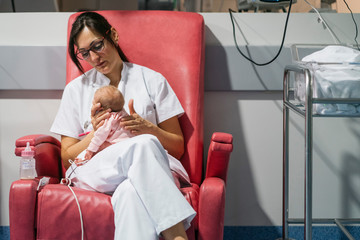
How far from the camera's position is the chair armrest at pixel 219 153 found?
1491mm

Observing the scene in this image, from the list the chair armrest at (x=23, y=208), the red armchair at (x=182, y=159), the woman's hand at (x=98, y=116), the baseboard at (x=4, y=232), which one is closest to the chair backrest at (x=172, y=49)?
the red armchair at (x=182, y=159)

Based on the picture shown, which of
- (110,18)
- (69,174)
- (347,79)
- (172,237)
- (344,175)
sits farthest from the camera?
(344,175)

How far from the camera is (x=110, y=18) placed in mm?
1898

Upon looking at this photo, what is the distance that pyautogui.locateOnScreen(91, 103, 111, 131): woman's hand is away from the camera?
157cm

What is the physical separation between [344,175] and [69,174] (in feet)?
4.28

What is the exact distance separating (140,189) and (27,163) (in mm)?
495

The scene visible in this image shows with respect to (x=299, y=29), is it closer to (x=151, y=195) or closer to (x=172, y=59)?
(x=172, y=59)

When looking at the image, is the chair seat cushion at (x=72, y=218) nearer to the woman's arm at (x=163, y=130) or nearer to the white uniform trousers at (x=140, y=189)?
the white uniform trousers at (x=140, y=189)

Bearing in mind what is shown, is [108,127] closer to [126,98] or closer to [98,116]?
[98,116]

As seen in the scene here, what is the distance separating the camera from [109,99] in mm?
1580

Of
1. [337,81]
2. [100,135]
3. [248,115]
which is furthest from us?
[248,115]

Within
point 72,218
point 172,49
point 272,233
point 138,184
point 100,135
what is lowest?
point 272,233

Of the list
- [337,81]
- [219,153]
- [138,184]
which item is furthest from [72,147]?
[337,81]

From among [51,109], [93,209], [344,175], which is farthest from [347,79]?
[51,109]
